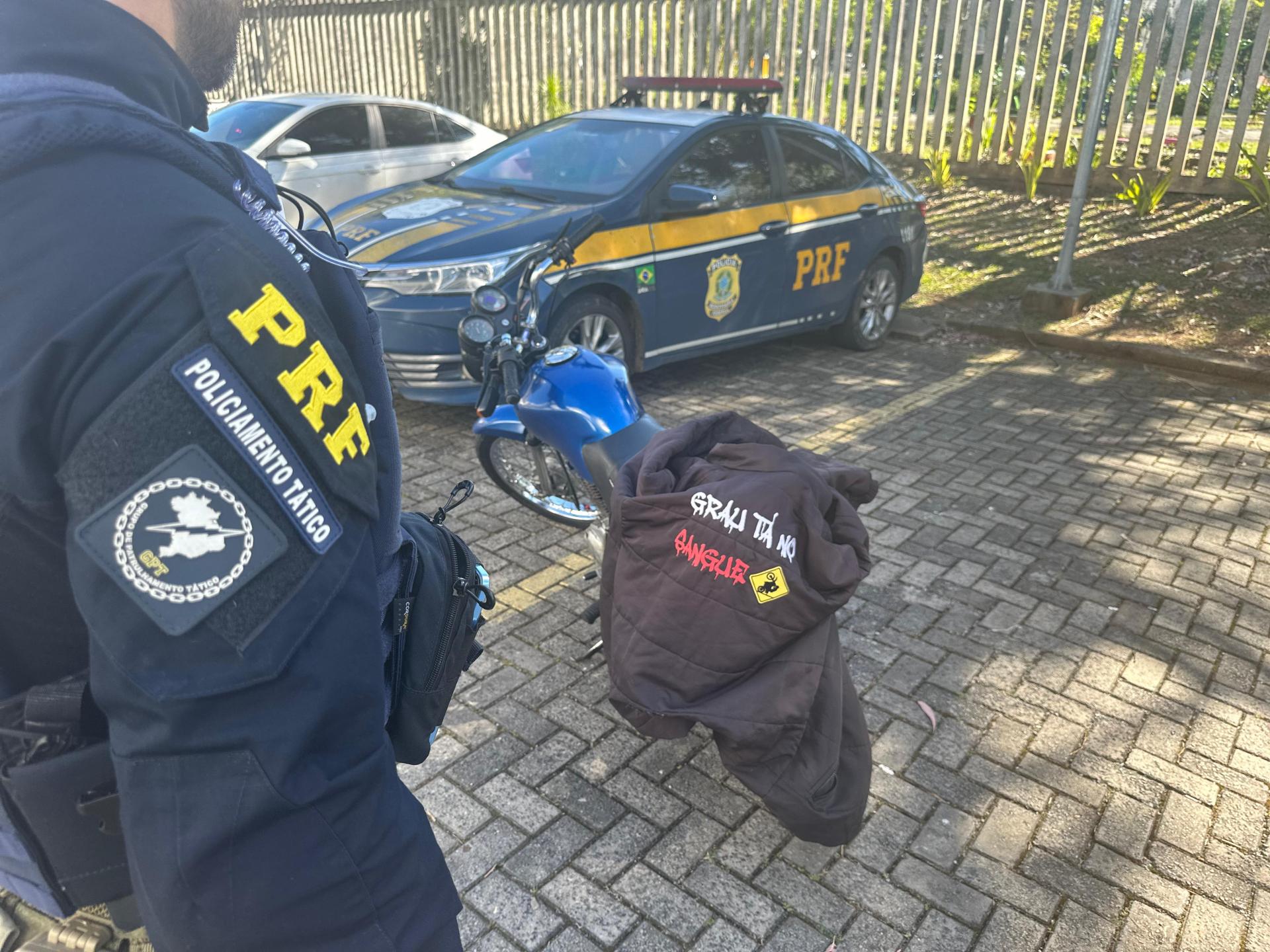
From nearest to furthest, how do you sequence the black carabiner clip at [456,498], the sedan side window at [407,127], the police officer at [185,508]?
the police officer at [185,508] < the black carabiner clip at [456,498] < the sedan side window at [407,127]

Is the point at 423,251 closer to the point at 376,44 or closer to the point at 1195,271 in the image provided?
the point at 1195,271

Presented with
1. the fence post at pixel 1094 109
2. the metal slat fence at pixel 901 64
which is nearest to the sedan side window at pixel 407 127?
the metal slat fence at pixel 901 64

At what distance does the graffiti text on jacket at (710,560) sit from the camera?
87.0 inches

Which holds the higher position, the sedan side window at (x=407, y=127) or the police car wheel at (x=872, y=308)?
the sedan side window at (x=407, y=127)

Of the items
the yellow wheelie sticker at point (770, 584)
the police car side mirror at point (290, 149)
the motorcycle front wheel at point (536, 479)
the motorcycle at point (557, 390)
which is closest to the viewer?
the yellow wheelie sticker at point (770, 584)

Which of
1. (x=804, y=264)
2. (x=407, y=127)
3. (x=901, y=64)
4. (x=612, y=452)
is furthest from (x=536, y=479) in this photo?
(x=901, y=64)

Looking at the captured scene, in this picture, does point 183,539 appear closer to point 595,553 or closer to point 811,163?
point 595,553

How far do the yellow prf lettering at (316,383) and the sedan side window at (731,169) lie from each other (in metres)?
4.84

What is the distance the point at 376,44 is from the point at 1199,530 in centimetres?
1389

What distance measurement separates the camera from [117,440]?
799 mm

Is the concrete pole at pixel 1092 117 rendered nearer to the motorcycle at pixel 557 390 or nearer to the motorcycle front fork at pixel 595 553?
the motorcycle at pixel 557 390

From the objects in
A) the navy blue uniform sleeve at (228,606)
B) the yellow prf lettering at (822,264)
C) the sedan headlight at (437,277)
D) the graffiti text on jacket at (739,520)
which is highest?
the navy blue uniform sleeve at (228,606)

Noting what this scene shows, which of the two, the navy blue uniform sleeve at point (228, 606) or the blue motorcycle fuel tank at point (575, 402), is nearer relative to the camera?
the navy blue uniform sleeve at point (228, 606)

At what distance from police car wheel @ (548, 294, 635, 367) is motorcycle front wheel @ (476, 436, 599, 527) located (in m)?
1.02
